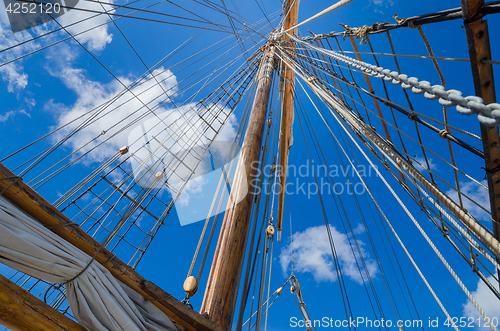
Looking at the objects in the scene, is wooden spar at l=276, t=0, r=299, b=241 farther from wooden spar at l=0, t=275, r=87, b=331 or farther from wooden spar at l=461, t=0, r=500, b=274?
wooden spar at l=0, t=275, r=87, b=331

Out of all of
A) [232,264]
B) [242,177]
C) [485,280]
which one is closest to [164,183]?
[242,177]

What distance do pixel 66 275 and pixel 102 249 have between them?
203 millimetres

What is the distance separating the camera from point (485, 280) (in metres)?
2.10

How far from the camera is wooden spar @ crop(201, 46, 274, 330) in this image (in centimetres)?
192

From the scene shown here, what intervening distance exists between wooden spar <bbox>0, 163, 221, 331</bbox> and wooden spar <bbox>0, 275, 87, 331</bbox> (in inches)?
1.1

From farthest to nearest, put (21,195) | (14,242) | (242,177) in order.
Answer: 1. (242,177)
2. (21,195)
3. (14,242)

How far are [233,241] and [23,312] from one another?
1.54 meters

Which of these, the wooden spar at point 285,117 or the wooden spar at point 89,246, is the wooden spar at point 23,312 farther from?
the wooden spar at point 285,117

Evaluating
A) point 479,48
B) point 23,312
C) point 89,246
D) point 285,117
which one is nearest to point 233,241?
point 89,246

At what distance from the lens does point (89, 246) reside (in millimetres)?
1394

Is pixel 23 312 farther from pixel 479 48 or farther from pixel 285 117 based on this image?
pixel 285 117

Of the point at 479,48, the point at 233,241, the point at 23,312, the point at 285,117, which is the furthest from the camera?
the point at 285,117

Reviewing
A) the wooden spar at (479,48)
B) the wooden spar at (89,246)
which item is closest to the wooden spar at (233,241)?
the wooden spar at (89,246)

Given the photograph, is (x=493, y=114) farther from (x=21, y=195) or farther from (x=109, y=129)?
(x=109, y=129)
